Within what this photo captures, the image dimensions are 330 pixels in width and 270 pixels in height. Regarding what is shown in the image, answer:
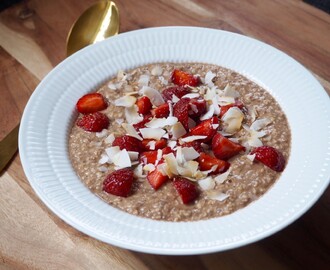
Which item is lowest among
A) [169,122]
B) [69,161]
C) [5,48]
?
[5,48]

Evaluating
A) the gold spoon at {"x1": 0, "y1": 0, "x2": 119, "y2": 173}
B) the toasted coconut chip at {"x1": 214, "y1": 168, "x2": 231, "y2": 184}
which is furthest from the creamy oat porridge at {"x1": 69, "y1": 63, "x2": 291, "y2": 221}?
the gold spoon at {"x1": 0, "y1": 0, "x2": 119, "y2": 173}

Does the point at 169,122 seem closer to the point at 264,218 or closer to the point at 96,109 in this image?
the point at 96,109

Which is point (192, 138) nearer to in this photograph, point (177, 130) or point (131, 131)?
point (177, 130)

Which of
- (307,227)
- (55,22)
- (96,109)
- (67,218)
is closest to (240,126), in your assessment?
(307,227)

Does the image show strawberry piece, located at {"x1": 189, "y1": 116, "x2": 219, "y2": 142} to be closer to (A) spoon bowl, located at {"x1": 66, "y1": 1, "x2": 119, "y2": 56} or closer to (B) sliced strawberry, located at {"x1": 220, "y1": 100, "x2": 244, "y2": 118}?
(B) sliced strawberry, located at {"x1": 220, "y1": 100, "x2": 244, "y2": 118}

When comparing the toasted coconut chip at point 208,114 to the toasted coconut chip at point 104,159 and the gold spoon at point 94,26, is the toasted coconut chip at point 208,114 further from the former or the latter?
the gold spoon at point 94,26

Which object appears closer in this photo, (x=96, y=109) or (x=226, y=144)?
(x=226, y=144)

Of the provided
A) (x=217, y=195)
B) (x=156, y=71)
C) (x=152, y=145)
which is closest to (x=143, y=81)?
(x=156, y=71)
